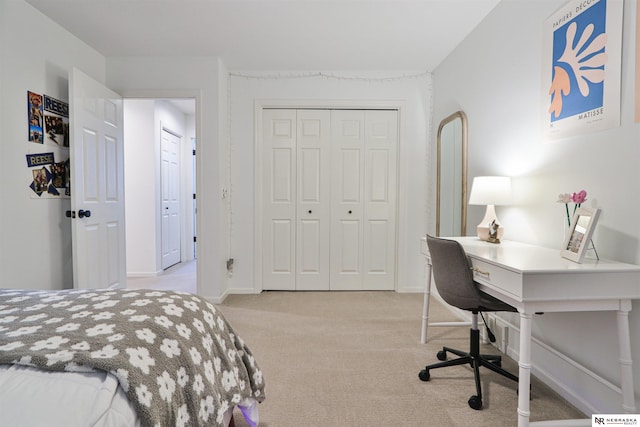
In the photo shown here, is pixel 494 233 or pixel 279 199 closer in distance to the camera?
pixel 494 233

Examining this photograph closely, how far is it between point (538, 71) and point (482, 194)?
0.81m

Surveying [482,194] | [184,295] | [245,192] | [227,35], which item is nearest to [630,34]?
[482,194]

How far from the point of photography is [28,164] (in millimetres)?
2518

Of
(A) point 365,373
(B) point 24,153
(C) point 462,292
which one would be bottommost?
(A) point 365,373

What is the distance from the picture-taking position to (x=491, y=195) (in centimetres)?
226

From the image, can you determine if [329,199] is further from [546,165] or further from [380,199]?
[546,165]

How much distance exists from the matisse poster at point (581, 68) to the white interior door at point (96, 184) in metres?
3.35

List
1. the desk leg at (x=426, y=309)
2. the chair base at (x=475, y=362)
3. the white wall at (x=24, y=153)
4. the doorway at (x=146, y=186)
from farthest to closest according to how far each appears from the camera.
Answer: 1. the doorway at (x=146, y=186)
2. the desk leg at (x=426, y=309)
3. the white wall at (x=24, y=153)
4. the chair base at (x=475, y=362)

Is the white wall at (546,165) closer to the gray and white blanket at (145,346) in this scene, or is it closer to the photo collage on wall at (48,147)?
the gray and white blanket at (145,346)

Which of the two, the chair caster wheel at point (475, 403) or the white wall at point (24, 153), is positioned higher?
the white wall at point (24, 153)

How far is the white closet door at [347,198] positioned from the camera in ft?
13.0

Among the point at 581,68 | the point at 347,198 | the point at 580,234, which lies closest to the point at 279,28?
the point at 347,198

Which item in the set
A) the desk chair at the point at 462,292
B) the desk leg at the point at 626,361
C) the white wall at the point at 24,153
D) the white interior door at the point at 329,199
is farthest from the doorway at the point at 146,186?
the desk leg at the point at 626,361

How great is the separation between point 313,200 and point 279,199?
394 millimetres
